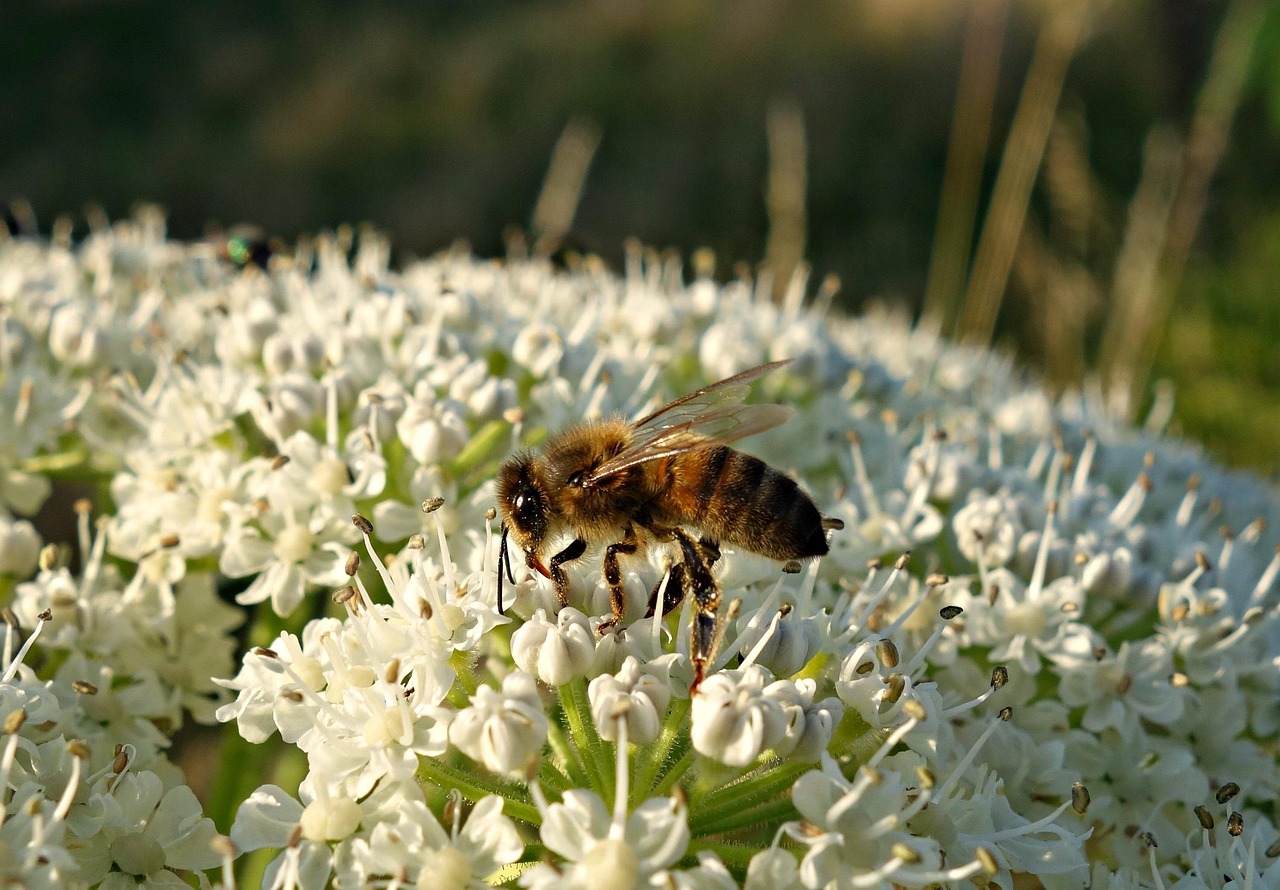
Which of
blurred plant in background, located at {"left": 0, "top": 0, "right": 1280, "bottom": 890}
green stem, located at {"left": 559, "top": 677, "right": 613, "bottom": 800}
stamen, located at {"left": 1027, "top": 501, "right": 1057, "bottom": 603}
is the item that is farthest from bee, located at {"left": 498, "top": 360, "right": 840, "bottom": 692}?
stamen, located at {"left": 1027, "top": 501, "right": 1057, "bottom": 603}

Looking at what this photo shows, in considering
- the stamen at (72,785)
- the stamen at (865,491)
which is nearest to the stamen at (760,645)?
the stamen at (865,491)

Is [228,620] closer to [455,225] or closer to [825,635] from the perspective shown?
[825,635]

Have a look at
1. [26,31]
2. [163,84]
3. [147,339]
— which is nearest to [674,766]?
[147,339]

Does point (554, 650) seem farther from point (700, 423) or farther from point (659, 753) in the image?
point (700, 423)

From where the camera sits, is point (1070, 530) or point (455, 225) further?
point (455, 225)

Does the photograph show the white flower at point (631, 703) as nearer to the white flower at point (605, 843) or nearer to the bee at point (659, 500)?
the white flower at point (605, 843)

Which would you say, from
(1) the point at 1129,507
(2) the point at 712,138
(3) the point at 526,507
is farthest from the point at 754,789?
(2) the point at 712,138
